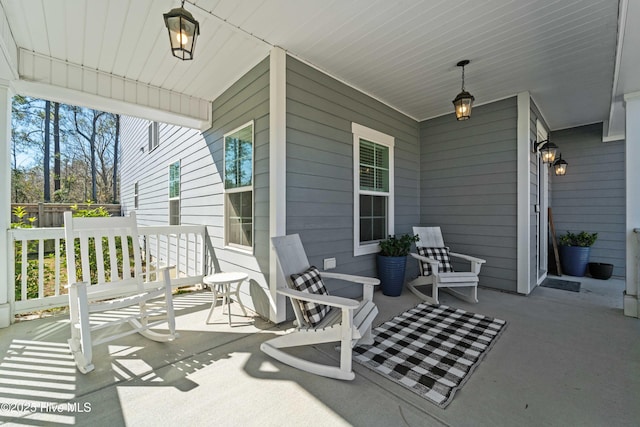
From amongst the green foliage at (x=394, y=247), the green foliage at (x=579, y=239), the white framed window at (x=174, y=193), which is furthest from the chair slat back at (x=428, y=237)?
the white framed window at (x=174, y=193)

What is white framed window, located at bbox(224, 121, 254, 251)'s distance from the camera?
3.34 m

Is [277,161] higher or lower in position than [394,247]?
higher

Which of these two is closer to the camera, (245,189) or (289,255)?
(289,255)

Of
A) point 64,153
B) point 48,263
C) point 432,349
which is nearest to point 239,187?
point 432,349

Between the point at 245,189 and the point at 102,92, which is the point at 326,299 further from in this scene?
the point at 102,92

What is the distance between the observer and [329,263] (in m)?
3.34

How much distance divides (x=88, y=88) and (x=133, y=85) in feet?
1.63

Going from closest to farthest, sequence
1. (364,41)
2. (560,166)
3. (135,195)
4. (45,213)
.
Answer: (364,41) < (560,166) < (45,213) < (135,195)

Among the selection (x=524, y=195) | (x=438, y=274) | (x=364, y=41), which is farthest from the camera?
(x=524, y=195)

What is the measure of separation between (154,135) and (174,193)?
2.38 meters

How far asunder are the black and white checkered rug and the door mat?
2.29 metres

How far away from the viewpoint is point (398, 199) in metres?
4.55

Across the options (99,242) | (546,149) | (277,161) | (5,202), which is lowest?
(99,242)

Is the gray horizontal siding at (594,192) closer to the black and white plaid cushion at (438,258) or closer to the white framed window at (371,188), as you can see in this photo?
the black and white plaid cushion at (438,258)
